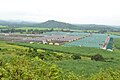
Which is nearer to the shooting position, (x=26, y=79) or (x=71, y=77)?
(x=26, y=79)

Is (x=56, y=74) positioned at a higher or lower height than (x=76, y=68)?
higher

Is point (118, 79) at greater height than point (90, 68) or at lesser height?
greater

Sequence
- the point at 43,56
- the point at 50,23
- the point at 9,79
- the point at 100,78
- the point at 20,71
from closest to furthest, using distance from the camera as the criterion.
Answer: the point at 9,79 < the point at 20,71 < the point at 100,78 < the point at 43,56 < the point at 50,23

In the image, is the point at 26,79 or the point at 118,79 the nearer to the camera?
the point at 26,79

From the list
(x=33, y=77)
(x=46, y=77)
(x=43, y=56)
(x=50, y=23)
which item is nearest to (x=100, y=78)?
(x=46, y=77)

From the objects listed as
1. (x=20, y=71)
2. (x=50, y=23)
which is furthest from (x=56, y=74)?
(x=50, y=23)

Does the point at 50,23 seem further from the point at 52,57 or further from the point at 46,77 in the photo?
the point at 46,77

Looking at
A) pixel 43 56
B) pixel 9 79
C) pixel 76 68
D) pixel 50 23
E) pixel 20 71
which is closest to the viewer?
pixel 9 79

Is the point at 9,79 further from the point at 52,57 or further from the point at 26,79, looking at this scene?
the point at 52,57

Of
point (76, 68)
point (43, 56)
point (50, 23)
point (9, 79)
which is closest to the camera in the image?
point (9, 79)
